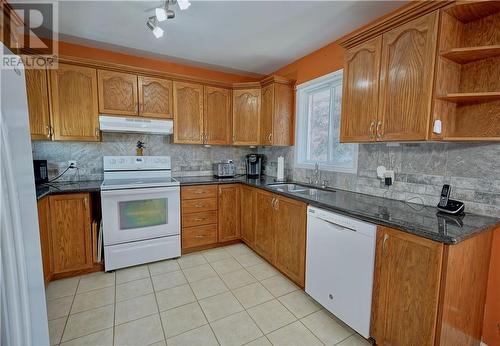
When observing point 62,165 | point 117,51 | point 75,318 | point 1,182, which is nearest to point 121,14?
point 117,51

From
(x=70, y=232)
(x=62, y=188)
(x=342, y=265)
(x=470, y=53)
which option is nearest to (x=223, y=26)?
(x=470, y=53)

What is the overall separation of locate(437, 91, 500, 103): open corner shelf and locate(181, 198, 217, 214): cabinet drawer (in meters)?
2.47

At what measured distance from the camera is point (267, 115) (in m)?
3.15

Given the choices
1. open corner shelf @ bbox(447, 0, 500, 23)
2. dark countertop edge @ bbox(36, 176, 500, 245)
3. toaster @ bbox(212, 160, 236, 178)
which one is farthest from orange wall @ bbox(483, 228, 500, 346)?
toaster @ bbox(212, 160, 236, 178)

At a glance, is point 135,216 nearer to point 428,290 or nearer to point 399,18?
point 428,290

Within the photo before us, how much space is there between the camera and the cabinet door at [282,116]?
10.00ft

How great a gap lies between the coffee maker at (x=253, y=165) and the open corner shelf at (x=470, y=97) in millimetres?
2428

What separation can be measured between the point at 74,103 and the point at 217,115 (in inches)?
64.3

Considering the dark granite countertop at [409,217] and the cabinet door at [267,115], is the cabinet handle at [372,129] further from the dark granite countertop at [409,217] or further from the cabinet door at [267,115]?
the cabinet door at [267,115]

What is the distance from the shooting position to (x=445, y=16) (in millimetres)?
1426

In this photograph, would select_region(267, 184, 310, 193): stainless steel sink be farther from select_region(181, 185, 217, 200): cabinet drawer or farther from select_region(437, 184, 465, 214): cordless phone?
select_region(437, 184, 465, 214): cordless phone

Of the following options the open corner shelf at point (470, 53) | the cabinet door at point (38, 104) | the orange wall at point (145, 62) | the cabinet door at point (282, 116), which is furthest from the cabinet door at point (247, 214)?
the cabinet door at point (38, 104)

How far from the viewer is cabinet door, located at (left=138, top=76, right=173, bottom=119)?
9.21 ft

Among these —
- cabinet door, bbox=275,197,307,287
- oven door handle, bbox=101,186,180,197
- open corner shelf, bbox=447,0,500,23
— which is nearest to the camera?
open corner shelf, bbox=447,0,500,23
